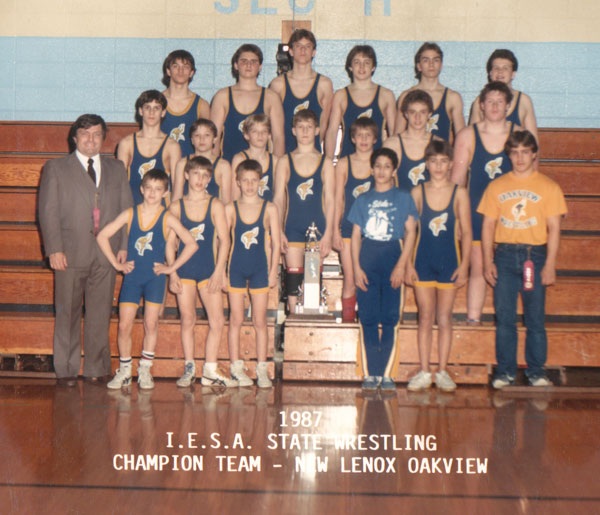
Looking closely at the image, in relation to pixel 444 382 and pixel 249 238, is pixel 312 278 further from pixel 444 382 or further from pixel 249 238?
pixel 444 382

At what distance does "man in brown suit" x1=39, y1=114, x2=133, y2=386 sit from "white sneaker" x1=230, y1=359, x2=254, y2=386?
81 centimetres

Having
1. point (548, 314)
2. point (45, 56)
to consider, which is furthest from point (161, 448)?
point (45, 56)

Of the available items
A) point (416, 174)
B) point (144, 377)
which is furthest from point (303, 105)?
point (144, 377)

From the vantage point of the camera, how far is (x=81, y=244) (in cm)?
448

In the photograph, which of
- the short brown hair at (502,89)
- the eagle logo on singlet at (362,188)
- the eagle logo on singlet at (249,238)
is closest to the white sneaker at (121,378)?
the eagle logo on singlet at (249,238)

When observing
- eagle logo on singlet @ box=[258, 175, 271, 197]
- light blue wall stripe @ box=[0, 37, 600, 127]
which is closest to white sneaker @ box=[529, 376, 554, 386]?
eagle logo on singlet @ box=[258, 175, 271, 197]

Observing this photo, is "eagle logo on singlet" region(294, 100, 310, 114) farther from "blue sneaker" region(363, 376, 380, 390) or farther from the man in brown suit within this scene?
"blue sneaker" region(363, 376, 380, 390)

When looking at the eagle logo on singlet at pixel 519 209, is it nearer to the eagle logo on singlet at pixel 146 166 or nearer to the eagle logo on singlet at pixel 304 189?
the eagle logo on singlet at pixel 304 189

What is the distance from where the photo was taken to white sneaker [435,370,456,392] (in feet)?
14.4

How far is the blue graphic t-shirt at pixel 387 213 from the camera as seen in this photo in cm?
433

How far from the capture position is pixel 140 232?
4.37m

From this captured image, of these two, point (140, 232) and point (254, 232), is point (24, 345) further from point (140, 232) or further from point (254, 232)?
point (254, 232)

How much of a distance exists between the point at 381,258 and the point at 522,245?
855mm

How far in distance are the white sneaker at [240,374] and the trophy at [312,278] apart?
1.78 ft
